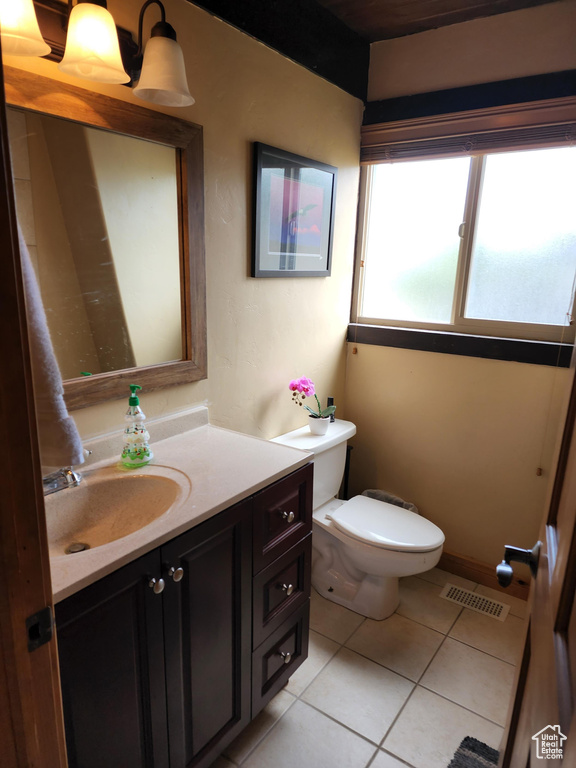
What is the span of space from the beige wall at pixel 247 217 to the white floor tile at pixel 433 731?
1128mm

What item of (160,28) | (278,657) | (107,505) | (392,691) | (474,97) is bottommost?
(392,691)

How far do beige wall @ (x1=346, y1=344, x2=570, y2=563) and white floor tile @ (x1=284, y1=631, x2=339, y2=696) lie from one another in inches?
32.5

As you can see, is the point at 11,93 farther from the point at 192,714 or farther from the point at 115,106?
the point at 192,714

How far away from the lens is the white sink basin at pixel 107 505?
120cm

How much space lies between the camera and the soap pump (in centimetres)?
Answer: 138

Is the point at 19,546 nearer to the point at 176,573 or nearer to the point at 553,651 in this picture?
the point at 176,573

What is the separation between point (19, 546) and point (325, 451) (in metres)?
1.61

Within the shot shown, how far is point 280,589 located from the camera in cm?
150

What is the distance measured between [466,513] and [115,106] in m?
2.16

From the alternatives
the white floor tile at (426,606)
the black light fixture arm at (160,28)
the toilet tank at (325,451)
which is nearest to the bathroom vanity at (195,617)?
the toilet tank at (325,451)

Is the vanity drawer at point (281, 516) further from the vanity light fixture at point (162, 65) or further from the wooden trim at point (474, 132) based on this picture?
the wooden trim at point (474, 132)

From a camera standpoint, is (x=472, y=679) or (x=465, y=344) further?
(x=465, y=344)

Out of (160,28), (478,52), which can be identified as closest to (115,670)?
(160,28)

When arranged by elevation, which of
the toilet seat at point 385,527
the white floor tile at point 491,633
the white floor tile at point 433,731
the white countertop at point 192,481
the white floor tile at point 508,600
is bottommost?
the white floor tile at point 433,731
